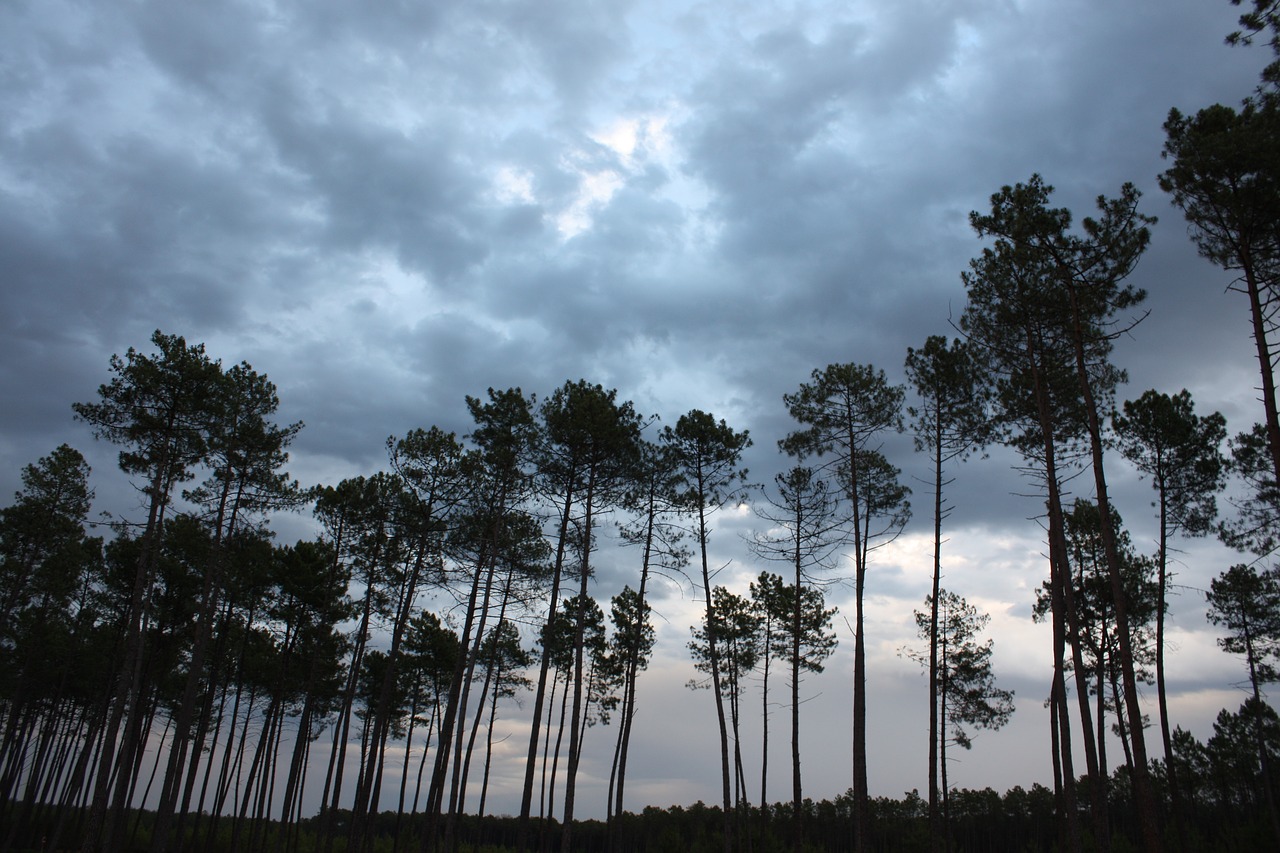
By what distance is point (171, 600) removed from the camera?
2530 centimetres

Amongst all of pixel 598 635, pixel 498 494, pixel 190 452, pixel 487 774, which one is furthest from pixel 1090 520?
pixel 487 774

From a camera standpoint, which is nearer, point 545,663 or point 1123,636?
point 1123,636

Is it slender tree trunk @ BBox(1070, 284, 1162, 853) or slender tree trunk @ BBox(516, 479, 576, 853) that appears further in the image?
slender tree trunk @ BBox(516, 479, 576, 853)

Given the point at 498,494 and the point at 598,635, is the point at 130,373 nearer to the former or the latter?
the point at 498,494

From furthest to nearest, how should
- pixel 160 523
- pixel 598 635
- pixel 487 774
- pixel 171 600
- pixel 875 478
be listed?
pixel 487 774 → pixel 598 635 → pixel 171 600 → pixel 875 478 → pixel 160 523

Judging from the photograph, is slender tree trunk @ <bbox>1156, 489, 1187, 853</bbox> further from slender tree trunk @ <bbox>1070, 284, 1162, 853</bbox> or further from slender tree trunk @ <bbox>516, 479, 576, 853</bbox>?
slender tree trunk @ <bbox>516, 479, 576, 853</bbox>

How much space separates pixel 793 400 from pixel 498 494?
9779 millimetres

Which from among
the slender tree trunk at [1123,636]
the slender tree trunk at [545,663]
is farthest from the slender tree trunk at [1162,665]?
the slender tree trunk at [545,663]

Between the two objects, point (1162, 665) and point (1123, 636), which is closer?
point (1123, 636)

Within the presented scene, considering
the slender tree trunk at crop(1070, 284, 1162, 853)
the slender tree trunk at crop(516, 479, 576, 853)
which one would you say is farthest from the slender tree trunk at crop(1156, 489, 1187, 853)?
the slender tree trunk at crop(516, 479, 576, 853)

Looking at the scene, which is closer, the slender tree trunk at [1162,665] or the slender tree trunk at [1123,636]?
the slender tree trunk at [1123,636]

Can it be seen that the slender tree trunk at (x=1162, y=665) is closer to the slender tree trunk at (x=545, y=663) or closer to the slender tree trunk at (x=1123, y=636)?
the slender tree trunk at (x=1123, y=636)

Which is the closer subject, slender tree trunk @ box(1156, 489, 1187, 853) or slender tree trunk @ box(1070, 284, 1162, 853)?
slender tree trunk @ box(1070, 284, 1162, 853)

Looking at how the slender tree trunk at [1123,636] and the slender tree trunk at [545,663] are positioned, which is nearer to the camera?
the slender tree trunk at [1123,636]
